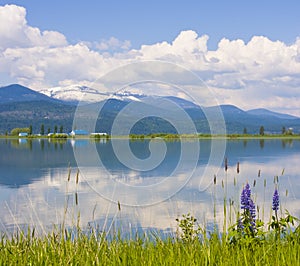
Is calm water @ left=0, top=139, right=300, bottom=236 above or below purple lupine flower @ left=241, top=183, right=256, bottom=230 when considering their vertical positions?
below

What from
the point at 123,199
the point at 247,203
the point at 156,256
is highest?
the point at 247,203

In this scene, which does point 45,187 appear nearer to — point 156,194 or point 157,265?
point 156,194

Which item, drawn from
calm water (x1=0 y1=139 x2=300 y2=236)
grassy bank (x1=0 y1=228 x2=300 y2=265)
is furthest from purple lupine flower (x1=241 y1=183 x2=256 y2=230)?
calm water (x1=0 y1=139 x2=300 y2=236)

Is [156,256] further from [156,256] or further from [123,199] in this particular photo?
[123,199]

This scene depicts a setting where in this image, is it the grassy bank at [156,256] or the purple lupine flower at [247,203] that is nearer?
the grassy bank at [156,256]

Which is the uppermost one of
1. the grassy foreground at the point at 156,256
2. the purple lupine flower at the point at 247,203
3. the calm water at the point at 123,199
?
the purple lupine flower at the point at 247,203

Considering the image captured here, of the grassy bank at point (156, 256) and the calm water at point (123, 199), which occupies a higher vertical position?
the grassy bank at point (156, 256)

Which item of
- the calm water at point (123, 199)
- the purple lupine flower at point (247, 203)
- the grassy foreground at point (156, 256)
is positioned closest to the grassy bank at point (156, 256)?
the grassy foreground at point (156, 256)

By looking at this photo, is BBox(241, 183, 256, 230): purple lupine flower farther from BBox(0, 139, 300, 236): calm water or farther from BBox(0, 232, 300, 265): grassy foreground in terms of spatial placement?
BBox(0, 139, 300, 236): calm water

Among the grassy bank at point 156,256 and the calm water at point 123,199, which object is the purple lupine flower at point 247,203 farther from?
the calm water at point 123,199

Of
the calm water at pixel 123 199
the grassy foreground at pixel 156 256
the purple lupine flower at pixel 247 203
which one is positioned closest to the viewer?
the grassy foreground at pixel 156 256

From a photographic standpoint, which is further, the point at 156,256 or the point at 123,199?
the point at 123,199

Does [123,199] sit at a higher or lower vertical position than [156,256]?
lower

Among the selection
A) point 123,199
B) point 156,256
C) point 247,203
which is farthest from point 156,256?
point 123,199
